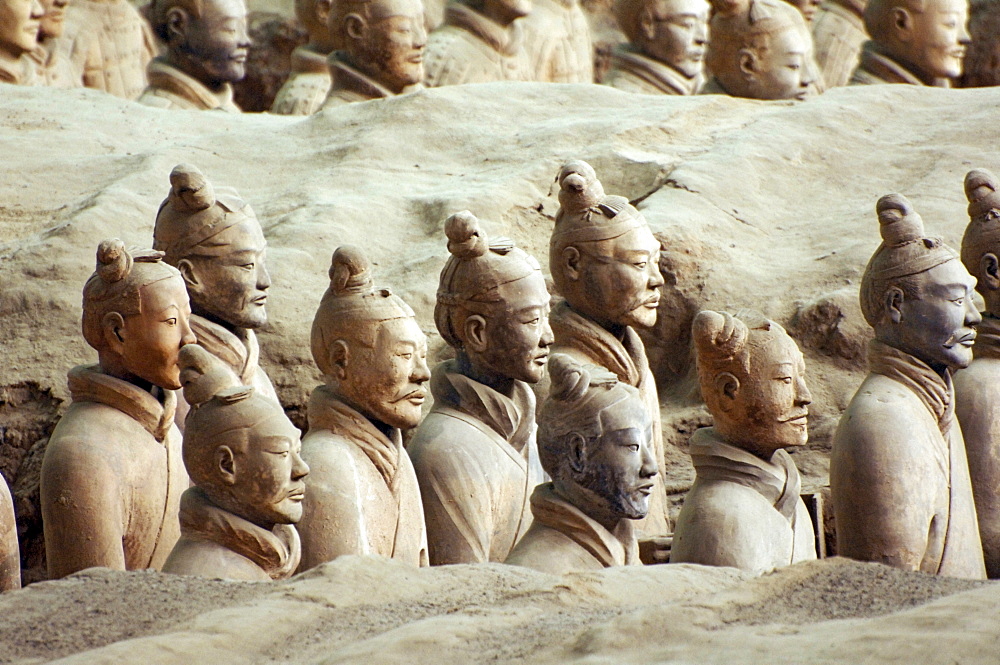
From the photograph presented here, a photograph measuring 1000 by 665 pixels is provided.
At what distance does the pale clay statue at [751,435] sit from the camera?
19.0ft

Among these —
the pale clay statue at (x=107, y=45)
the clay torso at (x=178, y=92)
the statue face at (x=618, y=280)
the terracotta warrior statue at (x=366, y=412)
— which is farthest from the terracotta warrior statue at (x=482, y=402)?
the pale clay statue at (x=107, y=45)

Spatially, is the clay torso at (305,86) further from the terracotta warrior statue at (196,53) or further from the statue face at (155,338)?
the statue face at (155,338)

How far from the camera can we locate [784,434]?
19.6 ft

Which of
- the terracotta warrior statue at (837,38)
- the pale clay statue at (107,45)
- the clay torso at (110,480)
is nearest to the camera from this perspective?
the clay torso at (110,480)

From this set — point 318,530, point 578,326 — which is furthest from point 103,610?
point 578,326

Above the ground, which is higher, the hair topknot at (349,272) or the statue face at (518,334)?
the hair topknot at (349,272)

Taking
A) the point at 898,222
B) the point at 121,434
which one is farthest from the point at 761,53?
the point at 121,434

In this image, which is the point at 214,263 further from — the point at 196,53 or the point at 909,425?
the point at 196,53

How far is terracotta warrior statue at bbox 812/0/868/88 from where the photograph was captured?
44.3 feet

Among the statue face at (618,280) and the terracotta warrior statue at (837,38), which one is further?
the terracotta warrior statue at (837,38)

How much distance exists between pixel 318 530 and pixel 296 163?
3.70 meters

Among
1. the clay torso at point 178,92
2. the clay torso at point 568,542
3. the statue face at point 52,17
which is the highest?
the statue face at point 52,17

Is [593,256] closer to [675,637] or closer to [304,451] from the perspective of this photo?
[304,451]

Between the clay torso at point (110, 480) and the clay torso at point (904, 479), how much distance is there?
82.1 inches
